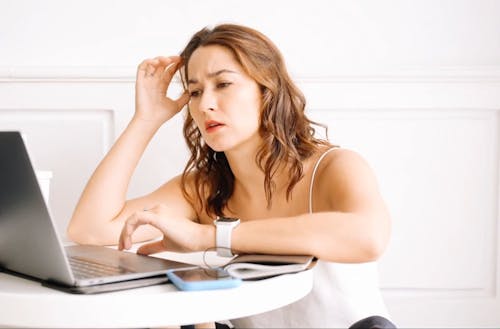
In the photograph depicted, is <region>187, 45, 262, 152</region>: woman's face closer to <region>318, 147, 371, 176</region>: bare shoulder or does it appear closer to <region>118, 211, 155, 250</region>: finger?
<region>318, 147, 371, 176</region>: bare shoulder

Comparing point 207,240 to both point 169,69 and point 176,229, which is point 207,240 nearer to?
point 176,229

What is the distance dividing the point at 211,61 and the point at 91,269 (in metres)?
0.66

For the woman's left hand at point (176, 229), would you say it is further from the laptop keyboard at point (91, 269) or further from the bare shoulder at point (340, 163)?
the bare shoulder at point (340, 163)

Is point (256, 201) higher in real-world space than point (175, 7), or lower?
lower

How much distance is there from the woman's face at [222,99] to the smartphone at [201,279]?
509 mm

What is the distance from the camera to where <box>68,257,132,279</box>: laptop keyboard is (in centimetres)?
101

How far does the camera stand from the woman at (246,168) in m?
1.51

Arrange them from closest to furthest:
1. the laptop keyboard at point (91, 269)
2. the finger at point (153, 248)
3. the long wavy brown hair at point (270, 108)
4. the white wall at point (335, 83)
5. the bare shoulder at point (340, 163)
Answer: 1. the laptop keyboard at point (91, 269)
2. the finger at point (153, 248)
3. the bare shoulder at point (340, 163)
4. the long wavy brown hair at point (270, 108)
5. the white wall at point (335, 83)

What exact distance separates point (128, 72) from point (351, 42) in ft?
2.43

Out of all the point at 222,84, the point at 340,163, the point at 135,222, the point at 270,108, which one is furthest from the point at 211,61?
the point at 135,222

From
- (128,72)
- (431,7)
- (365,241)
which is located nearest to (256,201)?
(365,241)

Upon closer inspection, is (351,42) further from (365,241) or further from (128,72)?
(365,241)

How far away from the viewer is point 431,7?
218 centimetres

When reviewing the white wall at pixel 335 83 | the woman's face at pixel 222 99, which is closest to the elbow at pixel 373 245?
the woman's face at pixel 222 99
